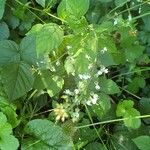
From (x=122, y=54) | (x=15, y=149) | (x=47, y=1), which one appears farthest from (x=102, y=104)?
(x=47, y=1)

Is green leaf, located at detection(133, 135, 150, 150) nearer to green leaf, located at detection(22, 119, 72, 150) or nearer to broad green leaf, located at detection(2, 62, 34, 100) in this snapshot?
green leaf, located at detection(22, 119, 72, 150)

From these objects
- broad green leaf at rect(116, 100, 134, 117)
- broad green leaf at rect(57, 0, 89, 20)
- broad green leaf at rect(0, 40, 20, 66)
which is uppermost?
broad green leaf at rect(57, 0, 89, 20)

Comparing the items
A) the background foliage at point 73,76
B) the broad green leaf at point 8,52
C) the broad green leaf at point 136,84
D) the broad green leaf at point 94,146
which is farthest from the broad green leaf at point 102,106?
the broad green leaf at point 8,52

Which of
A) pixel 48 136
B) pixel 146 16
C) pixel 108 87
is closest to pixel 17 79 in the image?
pixel 48 136

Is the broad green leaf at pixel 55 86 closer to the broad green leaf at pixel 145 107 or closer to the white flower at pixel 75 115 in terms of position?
the white flower at pixel 75 115

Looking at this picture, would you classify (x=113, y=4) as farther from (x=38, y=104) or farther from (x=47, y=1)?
(x=38, y=104)

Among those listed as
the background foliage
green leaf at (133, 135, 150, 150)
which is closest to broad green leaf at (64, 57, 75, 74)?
the background foliage

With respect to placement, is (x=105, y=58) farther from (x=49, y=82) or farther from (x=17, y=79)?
(x=17, y=79)

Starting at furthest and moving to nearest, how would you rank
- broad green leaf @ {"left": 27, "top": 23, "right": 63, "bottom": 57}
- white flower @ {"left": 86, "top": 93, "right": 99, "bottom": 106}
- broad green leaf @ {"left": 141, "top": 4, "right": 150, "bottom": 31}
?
1. broad green leaf @ {"left": 141, "top": 4, "right": 150, "bottom": 31}
2. white flower @ {"left": 86, "top": 93, "right": 99, "bottom": 106}
3. broad green leaf @ {"left": 27, "top": 23, "right": 63, "bottom": 57}
